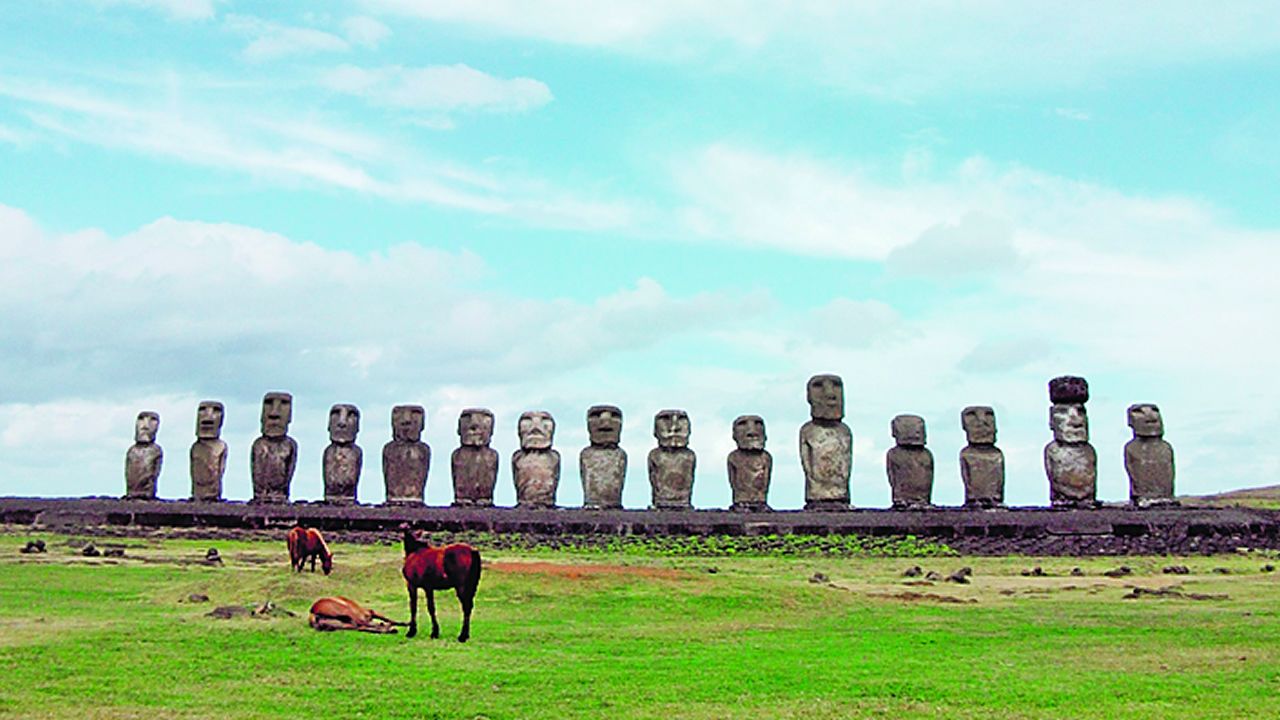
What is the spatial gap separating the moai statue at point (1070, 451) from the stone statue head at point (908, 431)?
2611 mm

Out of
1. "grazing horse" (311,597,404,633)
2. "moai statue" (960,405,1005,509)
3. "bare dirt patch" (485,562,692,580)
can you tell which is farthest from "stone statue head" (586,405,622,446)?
"grazing horse" (311,597,404,633)

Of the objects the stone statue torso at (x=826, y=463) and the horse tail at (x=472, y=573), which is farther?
the stone statue torso at (x=826, y=463)

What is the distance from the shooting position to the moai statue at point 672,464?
2936cm

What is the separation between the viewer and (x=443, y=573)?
35.4ft

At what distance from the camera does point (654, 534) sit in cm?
2703

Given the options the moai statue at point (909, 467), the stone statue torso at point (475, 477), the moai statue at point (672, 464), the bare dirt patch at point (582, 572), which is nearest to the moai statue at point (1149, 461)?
the moai statue at point (909, 467)

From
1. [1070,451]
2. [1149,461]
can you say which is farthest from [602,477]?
[1149,461]

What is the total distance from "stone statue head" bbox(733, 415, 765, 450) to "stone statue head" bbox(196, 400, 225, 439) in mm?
11032

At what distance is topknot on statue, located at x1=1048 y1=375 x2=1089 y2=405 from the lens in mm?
29781

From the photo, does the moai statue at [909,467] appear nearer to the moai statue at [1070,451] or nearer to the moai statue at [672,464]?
the moai statue at [1070,451]

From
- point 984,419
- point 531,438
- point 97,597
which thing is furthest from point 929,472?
point 97,597

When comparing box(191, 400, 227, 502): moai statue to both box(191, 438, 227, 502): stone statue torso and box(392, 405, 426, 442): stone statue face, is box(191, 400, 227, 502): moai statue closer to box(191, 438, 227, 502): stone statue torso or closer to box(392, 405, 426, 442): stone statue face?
box(191, 438, 227, 502): stone statue torso

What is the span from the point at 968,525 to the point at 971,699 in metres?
18.0

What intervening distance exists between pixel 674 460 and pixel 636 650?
18.4 metres
